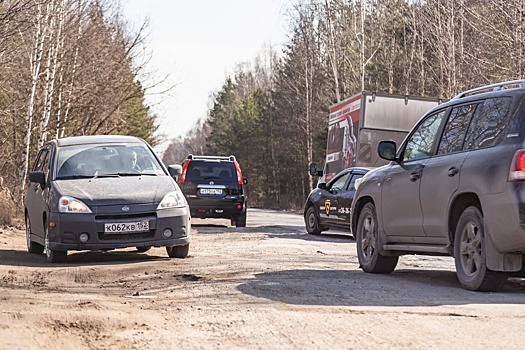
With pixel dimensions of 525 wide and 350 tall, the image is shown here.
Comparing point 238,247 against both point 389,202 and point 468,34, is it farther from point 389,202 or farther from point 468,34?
point 468,34

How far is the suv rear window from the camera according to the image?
24469 millimetres

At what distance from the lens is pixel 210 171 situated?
24.5 m

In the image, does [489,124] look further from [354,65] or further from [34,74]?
A: [354,65]

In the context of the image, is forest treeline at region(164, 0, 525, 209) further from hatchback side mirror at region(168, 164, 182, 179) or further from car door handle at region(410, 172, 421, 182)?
car door handle at region(410, 172, 421, 182)

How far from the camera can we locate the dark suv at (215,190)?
24078 millimetres

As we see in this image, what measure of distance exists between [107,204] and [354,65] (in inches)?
1783

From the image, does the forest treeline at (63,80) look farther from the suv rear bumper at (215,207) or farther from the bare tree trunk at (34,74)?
the suv rear bumper at (215,207)

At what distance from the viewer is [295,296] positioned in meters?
8.18

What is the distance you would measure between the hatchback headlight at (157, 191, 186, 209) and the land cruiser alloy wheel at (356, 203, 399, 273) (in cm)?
252

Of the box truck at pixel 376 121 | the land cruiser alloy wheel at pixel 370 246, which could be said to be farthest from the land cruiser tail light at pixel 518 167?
the box truck at pixel 376 121

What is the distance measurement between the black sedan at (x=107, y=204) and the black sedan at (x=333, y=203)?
6.69 meters

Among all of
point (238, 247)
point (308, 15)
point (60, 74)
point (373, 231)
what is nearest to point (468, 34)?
point (308, 15)

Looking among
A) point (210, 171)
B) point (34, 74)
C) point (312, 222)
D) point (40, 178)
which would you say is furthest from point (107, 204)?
point (34, 74)

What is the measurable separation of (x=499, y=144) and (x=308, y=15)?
46648 mm
